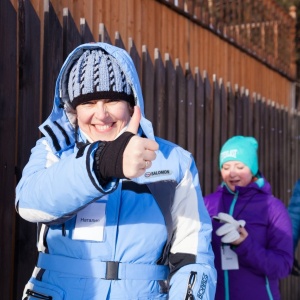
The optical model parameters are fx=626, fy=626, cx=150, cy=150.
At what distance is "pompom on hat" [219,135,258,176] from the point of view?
3.97m

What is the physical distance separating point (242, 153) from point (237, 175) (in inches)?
5.6

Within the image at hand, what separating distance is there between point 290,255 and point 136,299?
5.96 feet

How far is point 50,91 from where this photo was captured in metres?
3.46

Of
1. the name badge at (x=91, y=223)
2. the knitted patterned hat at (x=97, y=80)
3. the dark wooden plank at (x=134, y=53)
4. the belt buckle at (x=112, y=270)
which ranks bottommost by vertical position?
the belt buckle at (x=112, y=270)

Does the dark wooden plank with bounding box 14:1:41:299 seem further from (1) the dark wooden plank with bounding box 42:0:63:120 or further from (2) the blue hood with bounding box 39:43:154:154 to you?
(2) the blue hood with bounding box 39:43:154:154

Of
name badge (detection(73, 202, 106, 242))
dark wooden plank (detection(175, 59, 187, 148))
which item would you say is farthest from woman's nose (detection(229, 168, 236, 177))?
name badge (detection(73, 202, 106, 242))

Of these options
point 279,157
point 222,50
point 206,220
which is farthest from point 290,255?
point 279,157

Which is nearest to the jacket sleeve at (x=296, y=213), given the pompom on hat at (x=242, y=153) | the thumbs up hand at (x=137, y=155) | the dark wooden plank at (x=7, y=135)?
the pompom on hat at (x=242, y=153)

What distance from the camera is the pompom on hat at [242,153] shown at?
3.97 meters

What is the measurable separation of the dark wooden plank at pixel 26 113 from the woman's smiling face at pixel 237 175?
131 centimetres

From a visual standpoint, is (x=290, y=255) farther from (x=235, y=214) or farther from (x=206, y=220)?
(x=206, y=220)

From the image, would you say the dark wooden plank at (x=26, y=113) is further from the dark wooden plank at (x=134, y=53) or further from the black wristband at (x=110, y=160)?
the black wristband at (x=110, y=160)

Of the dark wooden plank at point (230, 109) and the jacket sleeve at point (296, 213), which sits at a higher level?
the dark wooden plank at point (230, 109)

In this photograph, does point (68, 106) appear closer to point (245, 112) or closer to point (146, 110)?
point (146, 110)
